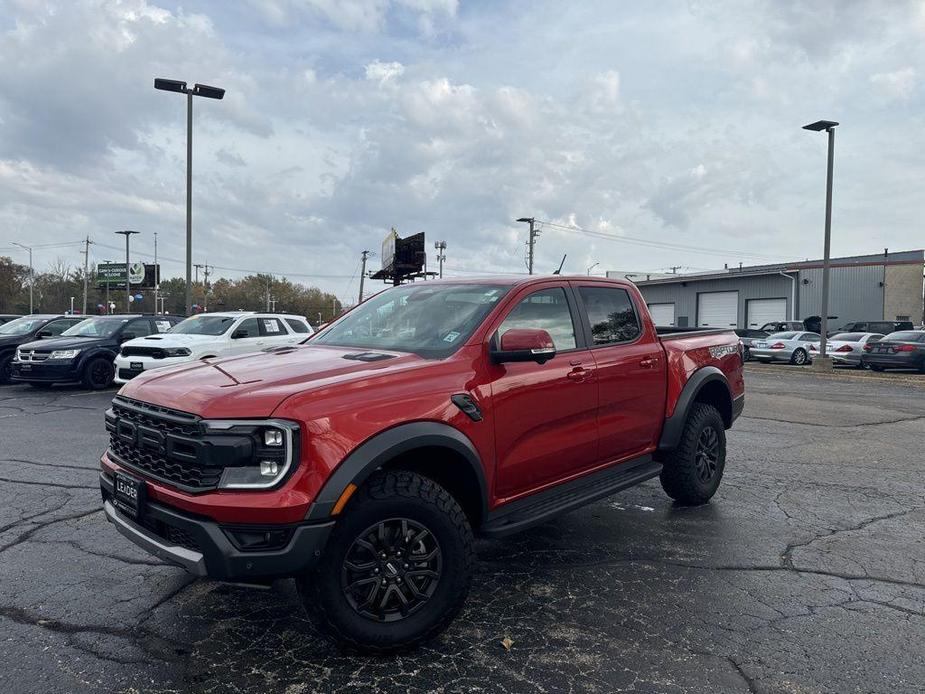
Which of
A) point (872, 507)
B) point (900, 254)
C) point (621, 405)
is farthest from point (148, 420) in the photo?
point (900, 254)

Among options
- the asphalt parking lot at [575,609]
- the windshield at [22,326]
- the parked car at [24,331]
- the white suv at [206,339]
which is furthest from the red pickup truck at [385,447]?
the windshield at [22,326]

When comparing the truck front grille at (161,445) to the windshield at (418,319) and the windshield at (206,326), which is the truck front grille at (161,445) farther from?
the windshield at (206,326)

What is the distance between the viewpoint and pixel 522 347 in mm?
3428

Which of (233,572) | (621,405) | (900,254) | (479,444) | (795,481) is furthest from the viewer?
(900,254)

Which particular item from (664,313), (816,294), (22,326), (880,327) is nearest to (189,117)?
(22,326)

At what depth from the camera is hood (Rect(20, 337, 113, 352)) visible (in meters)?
13.1

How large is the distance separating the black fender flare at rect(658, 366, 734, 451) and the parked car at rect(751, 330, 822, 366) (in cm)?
2189

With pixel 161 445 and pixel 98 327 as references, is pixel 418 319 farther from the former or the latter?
pixel 98 327

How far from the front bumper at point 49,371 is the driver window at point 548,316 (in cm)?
1205

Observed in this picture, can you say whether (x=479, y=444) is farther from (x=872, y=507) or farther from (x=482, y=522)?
(x=872, y=507)

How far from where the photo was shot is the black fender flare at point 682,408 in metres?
4.95

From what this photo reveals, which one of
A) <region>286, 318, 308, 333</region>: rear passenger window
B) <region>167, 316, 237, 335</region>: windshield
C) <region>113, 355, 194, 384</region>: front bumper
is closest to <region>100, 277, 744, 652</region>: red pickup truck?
<region>113, 355, 194, 384</region>: front bumper

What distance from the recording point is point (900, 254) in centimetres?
6112

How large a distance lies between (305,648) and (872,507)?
4835 mm
